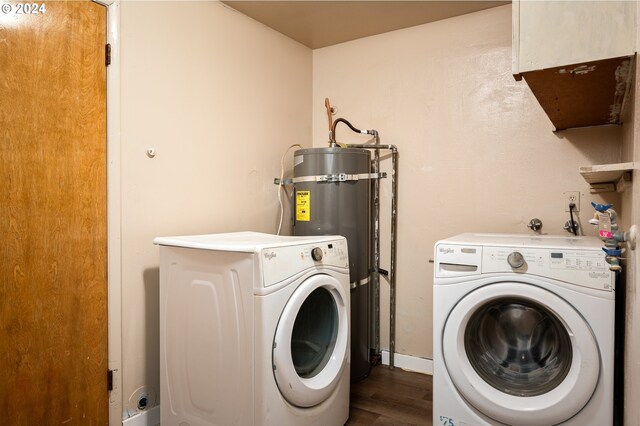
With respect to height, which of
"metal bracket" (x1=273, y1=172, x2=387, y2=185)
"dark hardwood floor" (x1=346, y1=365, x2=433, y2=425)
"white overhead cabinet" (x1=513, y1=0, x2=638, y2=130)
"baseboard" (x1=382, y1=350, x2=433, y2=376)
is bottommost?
"dark hardwood floor" (x1=346, y1=365, x2=433, y2=425)

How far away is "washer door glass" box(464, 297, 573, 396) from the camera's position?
1582mm

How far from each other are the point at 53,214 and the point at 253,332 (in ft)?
2.95

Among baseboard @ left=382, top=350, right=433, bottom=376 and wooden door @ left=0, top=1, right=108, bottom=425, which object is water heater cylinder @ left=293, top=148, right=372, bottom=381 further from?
wooden door @ left=0, top=1, right=108, bottom=425

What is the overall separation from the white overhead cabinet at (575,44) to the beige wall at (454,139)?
78cm

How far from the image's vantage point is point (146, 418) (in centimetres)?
190

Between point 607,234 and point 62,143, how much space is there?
6.51ft

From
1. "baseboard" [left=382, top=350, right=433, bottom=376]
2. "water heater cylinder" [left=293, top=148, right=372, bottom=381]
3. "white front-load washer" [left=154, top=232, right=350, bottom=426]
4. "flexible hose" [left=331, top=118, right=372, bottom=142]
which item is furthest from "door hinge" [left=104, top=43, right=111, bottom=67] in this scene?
"baseboard" [left=382, top=350, right=433, bottom=376]

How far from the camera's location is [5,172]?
1.46 m

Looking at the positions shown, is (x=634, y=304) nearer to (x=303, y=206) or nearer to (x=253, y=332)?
(x=253, y=332)

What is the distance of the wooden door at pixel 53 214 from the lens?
Answer: 1.48 metres

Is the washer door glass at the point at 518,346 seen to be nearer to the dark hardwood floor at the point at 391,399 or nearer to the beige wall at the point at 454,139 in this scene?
the dark hardwood floor at the point at 391,399

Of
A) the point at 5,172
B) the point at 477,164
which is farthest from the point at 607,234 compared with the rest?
the point at 5,172

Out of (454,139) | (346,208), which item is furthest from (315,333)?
(454,139)

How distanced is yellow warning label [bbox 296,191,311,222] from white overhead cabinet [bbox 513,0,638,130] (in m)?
1.30
